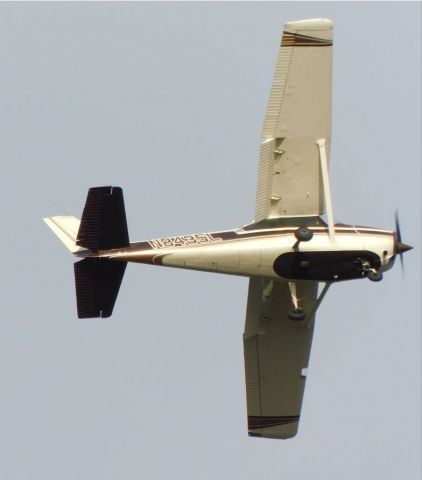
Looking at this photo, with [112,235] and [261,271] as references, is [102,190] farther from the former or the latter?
[261,271]

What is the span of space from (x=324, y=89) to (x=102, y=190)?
602cm

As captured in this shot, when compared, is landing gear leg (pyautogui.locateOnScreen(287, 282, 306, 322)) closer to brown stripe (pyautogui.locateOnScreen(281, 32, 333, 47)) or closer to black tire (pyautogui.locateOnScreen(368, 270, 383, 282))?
black tire (pyautogui.locateOnScreen(368, 270, 383, 282))

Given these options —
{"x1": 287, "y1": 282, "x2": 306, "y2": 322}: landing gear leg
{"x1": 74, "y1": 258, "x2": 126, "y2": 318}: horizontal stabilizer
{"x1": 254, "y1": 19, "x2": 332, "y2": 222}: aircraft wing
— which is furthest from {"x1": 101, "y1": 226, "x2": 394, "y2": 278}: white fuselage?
{"x1": 287, "y1": 282, "x2": 306, "y2": 322}: landing gear leg

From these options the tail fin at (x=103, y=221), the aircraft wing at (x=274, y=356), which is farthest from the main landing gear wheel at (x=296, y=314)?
the tail fin at (x=103, y=221)

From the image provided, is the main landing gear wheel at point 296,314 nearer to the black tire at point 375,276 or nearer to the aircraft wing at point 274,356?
the aircraft wing at point 274,356

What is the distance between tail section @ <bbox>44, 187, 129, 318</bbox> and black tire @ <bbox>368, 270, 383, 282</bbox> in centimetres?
600

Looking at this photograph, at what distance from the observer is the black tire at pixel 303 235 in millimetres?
31516

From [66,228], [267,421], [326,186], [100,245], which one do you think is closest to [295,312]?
[326,186]

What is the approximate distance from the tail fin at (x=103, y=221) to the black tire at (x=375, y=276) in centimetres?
598

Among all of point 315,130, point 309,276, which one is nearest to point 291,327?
point 309,276

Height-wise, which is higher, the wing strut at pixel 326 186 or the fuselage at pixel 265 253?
the wing strut at pixel 326 186

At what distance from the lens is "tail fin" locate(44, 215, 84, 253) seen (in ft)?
107

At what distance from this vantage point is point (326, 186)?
106 feet

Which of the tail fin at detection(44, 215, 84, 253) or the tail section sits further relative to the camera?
the tail fin at detection(44, 215, 84, 253)
